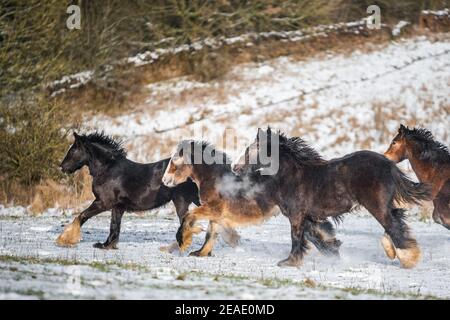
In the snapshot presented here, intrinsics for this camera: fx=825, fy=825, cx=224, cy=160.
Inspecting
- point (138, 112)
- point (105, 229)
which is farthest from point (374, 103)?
point (105, 229)

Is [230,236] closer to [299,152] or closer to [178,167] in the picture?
[178,167]

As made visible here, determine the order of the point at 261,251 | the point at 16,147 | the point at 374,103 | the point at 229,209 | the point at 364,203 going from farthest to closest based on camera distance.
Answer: the point at 374,103 < the point at 16,147 < the point at 261,251 < the point at 229,209 < the point at 364,203

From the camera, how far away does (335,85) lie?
29.5 metres

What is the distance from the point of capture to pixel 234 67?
102 ft

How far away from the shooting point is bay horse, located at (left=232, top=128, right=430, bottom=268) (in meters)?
10.5

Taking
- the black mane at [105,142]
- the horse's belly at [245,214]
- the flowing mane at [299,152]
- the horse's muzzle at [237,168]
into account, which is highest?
the black mane at [105,142]

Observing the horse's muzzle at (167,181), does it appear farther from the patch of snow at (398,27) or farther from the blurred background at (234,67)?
the patch of snow at (398,27)

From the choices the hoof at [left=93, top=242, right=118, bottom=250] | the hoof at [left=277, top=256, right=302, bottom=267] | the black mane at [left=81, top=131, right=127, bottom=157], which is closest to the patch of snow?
the black mane at [left=81, top=131, right=127, bottom=157]

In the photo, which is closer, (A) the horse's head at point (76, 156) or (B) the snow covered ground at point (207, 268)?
(B) the snow covered ground at point (207, 268)

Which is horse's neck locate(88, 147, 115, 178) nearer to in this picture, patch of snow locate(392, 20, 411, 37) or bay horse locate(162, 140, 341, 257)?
bay horse locate(162, 140, 341, 257)

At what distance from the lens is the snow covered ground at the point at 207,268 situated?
25.5 ft

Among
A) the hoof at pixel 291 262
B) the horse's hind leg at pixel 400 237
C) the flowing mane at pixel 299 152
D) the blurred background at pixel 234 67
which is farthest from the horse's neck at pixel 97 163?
the blurred background at pixel 234 67

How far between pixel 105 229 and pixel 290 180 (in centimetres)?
471

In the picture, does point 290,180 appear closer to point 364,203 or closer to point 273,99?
point 364,203
